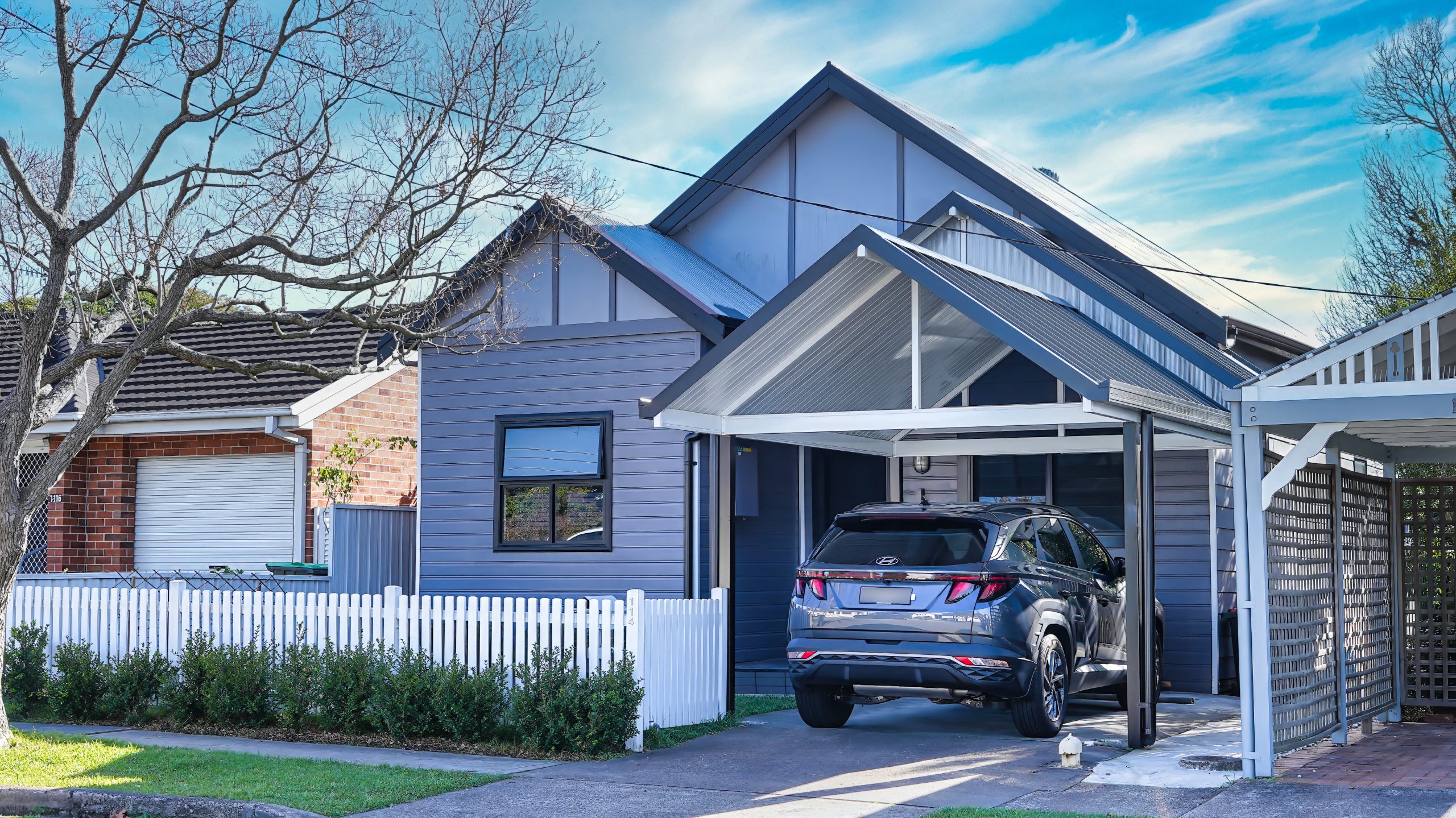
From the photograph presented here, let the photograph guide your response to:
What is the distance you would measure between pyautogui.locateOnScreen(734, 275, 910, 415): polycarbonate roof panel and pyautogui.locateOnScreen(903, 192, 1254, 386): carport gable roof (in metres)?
1.78

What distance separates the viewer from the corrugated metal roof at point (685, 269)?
14.6 m

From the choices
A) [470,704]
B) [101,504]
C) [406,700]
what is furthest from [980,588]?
[101,504]

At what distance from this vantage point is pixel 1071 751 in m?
9.58

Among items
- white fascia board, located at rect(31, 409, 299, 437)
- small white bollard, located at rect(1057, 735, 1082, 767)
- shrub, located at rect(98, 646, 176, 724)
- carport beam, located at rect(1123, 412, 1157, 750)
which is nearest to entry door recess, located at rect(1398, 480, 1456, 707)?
carport beam, located at rect(1123, 412, 1157, 750)

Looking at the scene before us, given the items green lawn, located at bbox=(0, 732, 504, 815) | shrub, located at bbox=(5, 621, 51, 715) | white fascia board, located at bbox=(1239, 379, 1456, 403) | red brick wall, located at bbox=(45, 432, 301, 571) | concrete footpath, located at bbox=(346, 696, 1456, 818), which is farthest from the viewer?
red brick wall, located at bbox=(45, 432, 301, 571)

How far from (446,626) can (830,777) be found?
11.3 feet

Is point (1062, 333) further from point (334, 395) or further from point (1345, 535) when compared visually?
point (334, 395)

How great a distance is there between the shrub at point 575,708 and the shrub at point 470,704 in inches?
7.9

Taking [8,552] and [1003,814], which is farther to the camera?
[8,552]

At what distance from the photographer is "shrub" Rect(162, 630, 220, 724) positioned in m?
11.6

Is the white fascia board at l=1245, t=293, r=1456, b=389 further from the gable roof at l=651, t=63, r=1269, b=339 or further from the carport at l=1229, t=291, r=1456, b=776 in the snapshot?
the gable roof at l=651, t=63, r=1269, b=339

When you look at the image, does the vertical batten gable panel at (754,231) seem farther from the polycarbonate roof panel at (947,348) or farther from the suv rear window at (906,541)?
the suv rear window at (906,541)

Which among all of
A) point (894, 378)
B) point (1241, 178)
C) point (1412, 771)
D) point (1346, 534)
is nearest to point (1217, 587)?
point (1346, 534)

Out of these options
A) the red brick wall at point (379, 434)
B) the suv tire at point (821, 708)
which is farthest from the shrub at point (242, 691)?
the red brick wall at point (379, 434)
